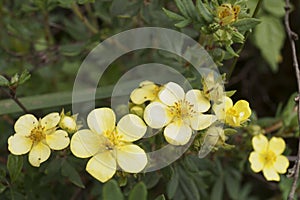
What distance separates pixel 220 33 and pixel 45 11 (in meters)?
0.66

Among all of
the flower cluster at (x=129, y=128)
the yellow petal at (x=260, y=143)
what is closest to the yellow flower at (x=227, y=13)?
the flower cluster at (x=129, y=128)

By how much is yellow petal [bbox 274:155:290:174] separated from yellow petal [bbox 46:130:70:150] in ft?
1.79

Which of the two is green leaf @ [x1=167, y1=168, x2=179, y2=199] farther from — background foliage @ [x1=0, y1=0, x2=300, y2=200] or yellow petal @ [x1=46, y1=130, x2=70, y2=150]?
yellow petal @ [x1=46, y1=130, x2=70, y2=150]

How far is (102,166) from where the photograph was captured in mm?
1054

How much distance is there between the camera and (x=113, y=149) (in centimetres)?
108

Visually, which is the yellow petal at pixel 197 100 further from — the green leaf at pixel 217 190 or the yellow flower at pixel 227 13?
the green leaf at pixel 217 190

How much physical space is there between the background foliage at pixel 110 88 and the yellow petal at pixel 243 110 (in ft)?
0.51

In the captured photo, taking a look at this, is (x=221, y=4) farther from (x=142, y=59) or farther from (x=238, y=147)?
(x=142, y=59)

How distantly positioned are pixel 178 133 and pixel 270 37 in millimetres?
919

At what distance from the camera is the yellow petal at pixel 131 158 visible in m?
1.06

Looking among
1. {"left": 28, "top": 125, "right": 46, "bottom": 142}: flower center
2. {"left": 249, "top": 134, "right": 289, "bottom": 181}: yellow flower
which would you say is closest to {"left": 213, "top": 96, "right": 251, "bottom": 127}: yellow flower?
{"left": 249, "top": 134, "right": 289, "bottom": 181}: yellow flower

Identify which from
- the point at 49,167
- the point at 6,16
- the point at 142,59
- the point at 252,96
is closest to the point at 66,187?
the point at 49,167

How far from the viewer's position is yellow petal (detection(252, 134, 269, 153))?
4.49 feet

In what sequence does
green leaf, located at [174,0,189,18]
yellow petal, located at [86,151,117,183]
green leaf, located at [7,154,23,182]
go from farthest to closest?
green leaf, located at [174,0,189,18] → green leaf, located at [7,154,23,182] → yellow petal, located at [86,151,117,183]
